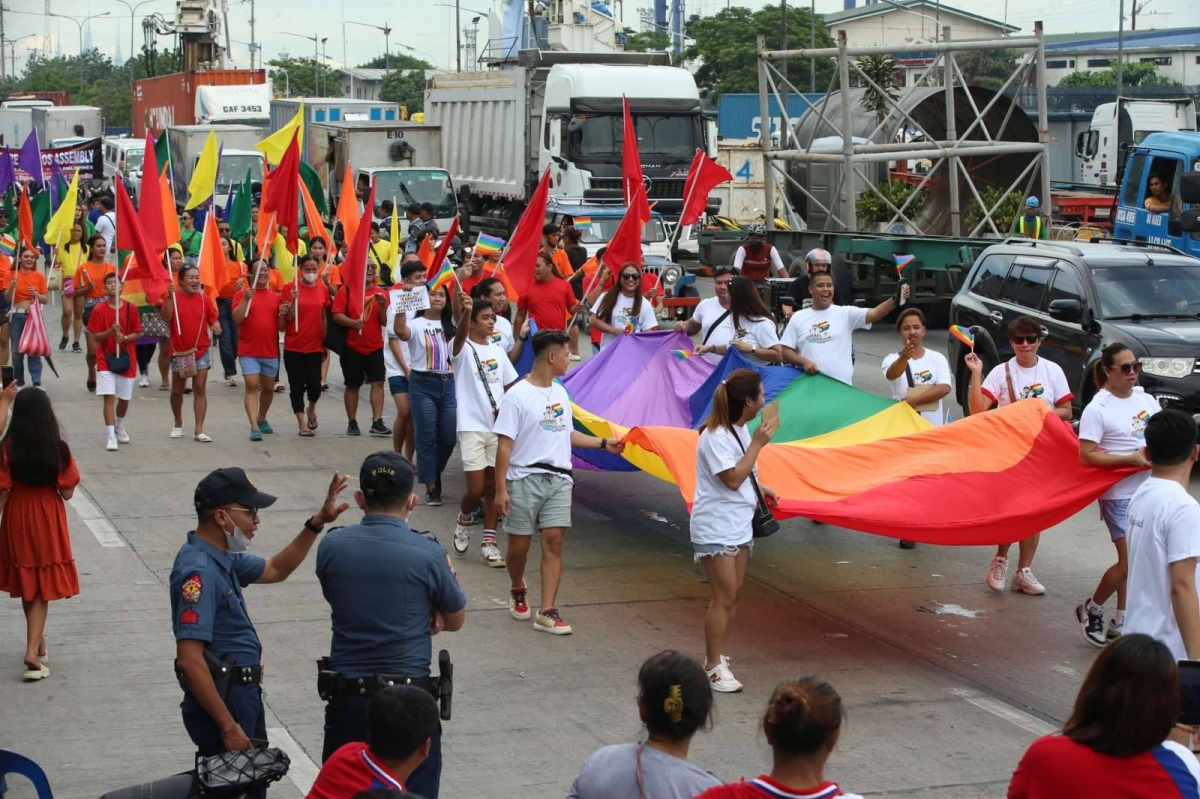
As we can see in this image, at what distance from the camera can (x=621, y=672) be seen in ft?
26.7

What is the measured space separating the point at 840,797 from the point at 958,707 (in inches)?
164

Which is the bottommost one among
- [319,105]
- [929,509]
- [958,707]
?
[958,707]

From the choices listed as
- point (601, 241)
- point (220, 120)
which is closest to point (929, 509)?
point (601, 241)

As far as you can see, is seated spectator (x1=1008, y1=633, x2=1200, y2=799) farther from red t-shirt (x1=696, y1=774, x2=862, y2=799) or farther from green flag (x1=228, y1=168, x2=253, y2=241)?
green flag (x1=228, y1=168, x2=253, y2=241)

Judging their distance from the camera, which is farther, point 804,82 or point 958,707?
point 804,82

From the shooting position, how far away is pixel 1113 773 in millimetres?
3805

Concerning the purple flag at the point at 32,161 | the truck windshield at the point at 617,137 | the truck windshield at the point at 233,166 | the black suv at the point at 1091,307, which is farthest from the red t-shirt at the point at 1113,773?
the truck windshield at the point at 233,166

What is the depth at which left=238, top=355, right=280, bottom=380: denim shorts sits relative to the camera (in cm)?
1463

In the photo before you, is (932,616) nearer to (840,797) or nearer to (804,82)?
(840,797)

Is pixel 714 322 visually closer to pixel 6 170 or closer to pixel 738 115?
pixel 6 170

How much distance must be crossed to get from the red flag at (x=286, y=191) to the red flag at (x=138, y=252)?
1.30m

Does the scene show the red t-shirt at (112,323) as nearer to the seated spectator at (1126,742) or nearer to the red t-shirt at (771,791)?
the red t-shirt at (771,791)

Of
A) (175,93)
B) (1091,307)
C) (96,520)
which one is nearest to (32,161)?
(96,520)

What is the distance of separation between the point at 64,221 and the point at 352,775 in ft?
54.6
